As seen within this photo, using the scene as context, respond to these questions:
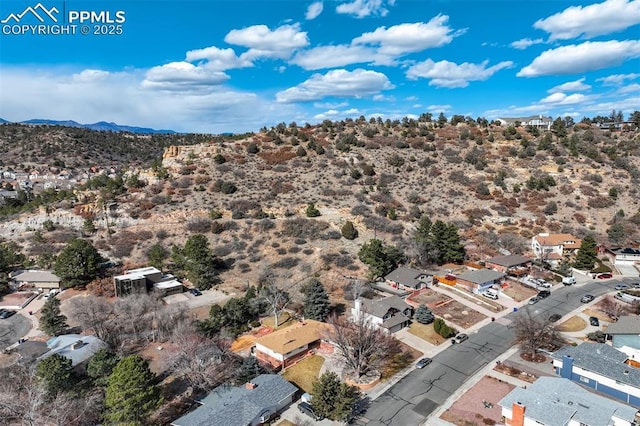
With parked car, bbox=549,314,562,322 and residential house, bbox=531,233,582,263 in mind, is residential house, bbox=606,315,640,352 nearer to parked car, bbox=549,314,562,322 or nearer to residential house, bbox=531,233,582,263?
parked car, bbox=549,314,562,322

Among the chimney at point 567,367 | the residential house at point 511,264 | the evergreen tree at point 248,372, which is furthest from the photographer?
the residential house at point 511,264

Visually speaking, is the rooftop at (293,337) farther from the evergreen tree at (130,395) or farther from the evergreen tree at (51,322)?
the evergreen tree at (51,322)

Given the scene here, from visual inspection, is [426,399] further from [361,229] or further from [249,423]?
[361,229]

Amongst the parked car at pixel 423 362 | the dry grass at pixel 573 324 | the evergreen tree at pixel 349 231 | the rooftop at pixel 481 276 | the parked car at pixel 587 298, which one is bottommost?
the parked car at pixel 423 362

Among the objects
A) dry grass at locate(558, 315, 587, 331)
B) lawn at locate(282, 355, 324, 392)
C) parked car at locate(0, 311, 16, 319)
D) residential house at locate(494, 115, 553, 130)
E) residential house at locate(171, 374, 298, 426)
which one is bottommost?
lawn at locate(282, 355, 324, 392)

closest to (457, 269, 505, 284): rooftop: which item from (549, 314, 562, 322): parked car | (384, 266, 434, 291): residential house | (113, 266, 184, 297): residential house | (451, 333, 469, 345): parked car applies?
(384, 266, 434, 291): residential house

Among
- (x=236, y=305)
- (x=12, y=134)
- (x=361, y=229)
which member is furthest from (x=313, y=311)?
(x=12, y=134)

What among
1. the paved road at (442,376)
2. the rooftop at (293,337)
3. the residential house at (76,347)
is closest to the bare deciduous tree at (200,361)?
the rooftop at (293,337)
